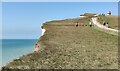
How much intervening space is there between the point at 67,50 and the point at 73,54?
7.03ft

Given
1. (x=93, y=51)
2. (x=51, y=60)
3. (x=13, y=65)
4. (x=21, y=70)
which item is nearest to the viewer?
(x=21, y=70)

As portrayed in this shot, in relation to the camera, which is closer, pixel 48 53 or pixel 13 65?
pixel 13 65

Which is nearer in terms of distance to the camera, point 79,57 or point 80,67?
point 80,67

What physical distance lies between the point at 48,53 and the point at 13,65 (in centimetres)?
489

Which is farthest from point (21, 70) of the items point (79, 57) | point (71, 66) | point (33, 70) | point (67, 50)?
point (67, 50)

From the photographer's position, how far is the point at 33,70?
1877 cm

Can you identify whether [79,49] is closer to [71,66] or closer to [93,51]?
A: [93,51]

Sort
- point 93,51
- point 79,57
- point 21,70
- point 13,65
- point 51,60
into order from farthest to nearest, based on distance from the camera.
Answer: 1. point 93,51
2. point 79,57
3. point 51,60
4. point 13,65
5. point 21,70

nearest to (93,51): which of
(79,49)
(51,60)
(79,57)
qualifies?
(79,49)

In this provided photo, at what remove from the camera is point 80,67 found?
20000 mm

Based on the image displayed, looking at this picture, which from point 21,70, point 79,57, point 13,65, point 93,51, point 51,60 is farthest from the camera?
point 93,51

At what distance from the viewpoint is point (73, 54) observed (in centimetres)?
2462

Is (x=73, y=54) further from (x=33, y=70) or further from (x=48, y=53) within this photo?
(x=33, y=70)

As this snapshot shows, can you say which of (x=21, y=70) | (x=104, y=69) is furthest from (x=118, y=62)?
(x=21, y=70)
